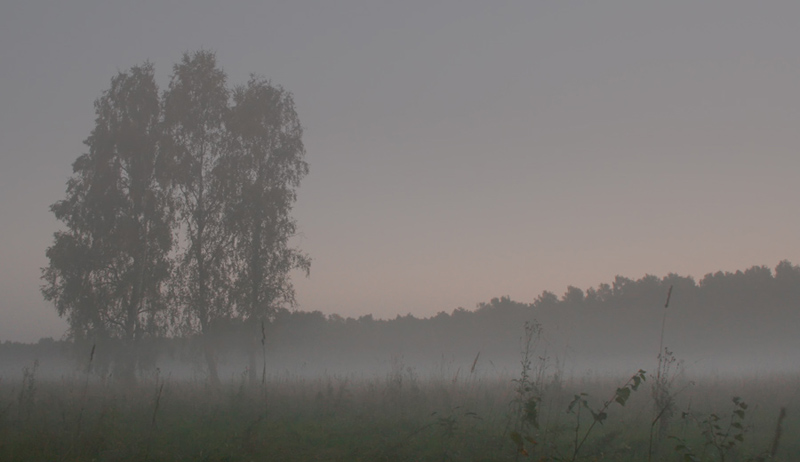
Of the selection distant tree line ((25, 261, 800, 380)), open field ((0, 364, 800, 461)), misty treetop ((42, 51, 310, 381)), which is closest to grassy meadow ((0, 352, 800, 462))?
open field ((0, 364, 800, 461))

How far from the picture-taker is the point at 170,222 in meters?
22.0

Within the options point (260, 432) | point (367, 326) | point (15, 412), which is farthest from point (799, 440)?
point (367, 326)

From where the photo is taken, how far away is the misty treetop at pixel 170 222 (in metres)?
21.4

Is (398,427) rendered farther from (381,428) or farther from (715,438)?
(715,438)

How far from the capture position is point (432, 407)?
1075 centimetres

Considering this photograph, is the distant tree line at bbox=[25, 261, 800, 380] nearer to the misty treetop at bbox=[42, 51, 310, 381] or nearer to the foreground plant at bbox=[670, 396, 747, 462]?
the misty treetop at bbox=[42, 51, 310, 381]

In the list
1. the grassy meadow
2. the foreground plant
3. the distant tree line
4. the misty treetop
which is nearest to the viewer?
the foreground plant

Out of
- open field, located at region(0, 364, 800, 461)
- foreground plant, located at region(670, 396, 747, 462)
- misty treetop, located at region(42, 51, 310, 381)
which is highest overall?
misty treetop, located at region(42, 51, 310, 381)

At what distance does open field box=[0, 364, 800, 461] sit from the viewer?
7031 millimetres

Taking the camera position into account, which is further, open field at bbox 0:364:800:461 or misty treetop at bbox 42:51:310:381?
misty treetop at bbox 42:51:310:381

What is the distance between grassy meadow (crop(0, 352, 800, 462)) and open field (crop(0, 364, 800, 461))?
1.0 inches

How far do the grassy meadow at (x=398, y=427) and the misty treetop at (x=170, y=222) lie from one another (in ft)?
28.0

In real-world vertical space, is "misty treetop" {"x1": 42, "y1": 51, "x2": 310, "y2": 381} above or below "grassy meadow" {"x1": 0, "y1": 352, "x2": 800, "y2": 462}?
above

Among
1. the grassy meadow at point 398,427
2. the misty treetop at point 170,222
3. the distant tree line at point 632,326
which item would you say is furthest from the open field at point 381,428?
the distant tree line at point 632,326
